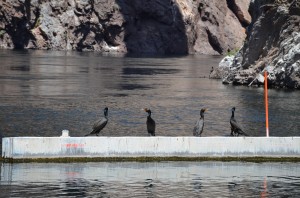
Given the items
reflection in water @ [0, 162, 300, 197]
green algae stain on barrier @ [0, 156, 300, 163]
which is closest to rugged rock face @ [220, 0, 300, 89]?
green algae stain on barrier @ [0, 156, 300, 163]

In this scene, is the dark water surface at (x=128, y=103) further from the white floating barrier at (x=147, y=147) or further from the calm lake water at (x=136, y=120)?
the white floating barrier at (x=147, y=147)

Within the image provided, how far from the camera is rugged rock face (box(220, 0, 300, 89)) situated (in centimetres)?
10206

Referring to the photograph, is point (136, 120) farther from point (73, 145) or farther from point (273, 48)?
point (273, 48)

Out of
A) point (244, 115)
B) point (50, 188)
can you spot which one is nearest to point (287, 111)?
point (244, 115)

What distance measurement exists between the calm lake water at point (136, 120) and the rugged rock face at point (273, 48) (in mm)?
3506

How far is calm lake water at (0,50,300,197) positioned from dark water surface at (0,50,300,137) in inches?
3.2

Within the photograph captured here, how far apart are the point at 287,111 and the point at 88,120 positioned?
1992 centimetres

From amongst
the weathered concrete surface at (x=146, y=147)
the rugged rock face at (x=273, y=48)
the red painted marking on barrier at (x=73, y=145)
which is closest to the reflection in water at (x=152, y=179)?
the weathered concrete surface at (x=146, y=147)

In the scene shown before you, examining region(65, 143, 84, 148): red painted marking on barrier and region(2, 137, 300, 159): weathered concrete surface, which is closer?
region(2, 137, 300, 159): weathered concrete surface

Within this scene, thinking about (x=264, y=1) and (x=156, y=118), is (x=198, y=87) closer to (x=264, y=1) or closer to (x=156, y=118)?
(x=264, y=1)

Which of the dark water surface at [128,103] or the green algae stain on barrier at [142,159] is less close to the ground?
the dark water surface at [128,103]

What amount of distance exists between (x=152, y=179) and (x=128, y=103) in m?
40.4

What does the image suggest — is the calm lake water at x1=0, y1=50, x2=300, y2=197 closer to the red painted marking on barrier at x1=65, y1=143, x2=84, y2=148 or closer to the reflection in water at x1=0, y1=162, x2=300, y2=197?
the reflection in water at x1=0, y1=162, x2=300, y2=197

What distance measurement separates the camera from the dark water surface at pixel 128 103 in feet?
204
